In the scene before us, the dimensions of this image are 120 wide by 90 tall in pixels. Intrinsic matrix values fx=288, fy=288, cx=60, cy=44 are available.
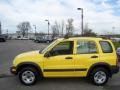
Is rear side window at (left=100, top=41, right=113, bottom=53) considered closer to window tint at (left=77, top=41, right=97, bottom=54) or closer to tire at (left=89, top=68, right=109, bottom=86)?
window tint at (left=77, top=41, right=97, bottom=54)

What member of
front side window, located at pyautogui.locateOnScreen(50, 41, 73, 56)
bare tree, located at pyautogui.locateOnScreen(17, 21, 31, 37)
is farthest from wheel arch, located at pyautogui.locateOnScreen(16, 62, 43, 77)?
bare tree, located at pyautogui.locateOnScreen(17, 21, 31, 37)

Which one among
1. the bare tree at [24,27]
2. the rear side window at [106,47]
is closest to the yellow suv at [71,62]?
the rear side window at [106,47]

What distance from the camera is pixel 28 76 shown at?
10.0 meters

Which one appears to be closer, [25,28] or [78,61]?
[78,61]

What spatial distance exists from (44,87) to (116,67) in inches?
105

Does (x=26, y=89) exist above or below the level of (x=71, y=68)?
below

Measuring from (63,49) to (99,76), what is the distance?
158 cm

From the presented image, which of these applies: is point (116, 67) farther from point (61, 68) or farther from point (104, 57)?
point (61, 68)

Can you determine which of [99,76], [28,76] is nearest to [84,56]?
[99,76]

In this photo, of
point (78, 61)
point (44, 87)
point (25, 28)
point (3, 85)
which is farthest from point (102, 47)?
point (25, 28)

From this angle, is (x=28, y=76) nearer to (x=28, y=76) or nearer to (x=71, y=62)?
(x=28, y=76)

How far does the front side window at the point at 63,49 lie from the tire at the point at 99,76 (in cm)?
109

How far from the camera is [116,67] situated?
403 inches

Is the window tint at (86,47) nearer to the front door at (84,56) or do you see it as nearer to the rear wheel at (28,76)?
the front door at (84,56)
